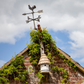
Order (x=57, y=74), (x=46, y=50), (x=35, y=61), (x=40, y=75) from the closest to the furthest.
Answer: (x=40, y=75) < (x=35, y=61) < (x=57, y=74) < (x=46, y=50)

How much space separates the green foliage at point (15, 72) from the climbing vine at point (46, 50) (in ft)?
2.49

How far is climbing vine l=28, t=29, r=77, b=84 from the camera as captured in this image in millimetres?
10105

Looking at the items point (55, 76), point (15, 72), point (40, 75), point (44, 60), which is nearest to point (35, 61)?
point (44, 60)

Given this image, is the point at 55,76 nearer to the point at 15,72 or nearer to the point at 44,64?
the point at 44,64

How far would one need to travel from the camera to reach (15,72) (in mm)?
9719

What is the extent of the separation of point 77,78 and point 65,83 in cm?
84

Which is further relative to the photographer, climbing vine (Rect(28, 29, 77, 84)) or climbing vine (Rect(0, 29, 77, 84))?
climbing vine (Rect(28, 29, 77, 84))

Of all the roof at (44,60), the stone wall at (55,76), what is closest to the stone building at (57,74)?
the stone wall at (55,76)

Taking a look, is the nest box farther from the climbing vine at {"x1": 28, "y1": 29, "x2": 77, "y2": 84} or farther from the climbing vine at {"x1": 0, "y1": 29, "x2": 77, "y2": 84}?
the climbing vine at {"x1": 28, "y1": 29, "x2": 77, "y2": 84}

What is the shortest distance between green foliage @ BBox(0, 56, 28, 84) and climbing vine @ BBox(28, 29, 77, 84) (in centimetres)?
76

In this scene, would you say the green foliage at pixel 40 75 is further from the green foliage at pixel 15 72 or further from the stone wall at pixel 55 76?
the green foliage at pixel 15 72

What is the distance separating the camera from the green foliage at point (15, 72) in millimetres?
9383

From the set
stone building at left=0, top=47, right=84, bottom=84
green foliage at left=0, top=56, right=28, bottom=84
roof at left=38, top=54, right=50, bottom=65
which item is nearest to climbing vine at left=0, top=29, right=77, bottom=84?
green foliage at left=0, top=56, right=28, bottom=84

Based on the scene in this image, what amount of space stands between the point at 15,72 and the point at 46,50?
96.6 inches
